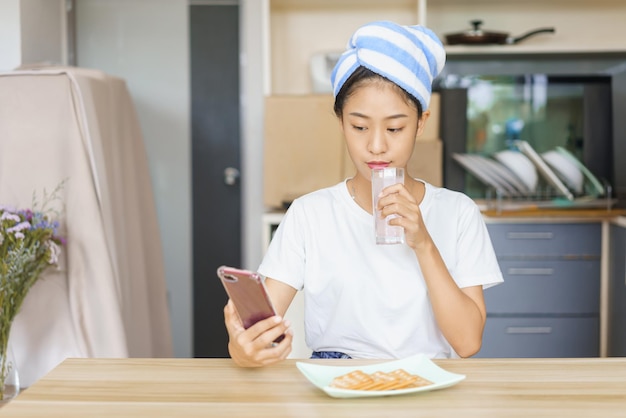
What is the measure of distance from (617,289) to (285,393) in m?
2.37

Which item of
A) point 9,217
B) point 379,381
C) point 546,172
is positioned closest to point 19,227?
point 9,217

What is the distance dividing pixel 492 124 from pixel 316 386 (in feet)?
8.41

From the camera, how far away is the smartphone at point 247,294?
112 cm

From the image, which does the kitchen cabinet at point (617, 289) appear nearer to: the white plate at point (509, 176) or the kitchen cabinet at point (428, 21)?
the white plate at point (509, 176)

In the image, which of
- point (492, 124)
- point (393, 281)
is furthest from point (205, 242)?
point (393, 281)

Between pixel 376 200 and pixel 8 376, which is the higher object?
pixel 376 200

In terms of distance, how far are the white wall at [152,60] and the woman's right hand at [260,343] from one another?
Answer: 2.69 m

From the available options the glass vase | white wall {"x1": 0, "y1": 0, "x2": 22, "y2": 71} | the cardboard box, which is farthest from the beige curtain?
the cardboard box

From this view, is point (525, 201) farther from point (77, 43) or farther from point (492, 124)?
point (77, 43)

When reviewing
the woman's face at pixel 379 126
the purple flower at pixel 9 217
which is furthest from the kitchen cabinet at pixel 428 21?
the woman's face at pixel 379 126

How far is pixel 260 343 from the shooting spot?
121 cm

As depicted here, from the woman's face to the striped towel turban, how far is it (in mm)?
31

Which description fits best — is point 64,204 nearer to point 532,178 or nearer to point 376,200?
point 376,200

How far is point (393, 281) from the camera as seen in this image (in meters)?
1.57
